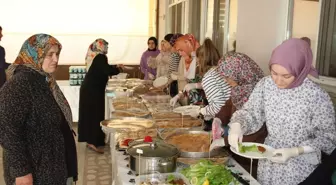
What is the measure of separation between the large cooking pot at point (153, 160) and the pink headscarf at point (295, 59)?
1.63 feet

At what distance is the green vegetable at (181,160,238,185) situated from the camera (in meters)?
1.19

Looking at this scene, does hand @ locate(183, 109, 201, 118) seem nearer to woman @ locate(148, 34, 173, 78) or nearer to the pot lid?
the pot lid

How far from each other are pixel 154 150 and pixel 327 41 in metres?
1.28

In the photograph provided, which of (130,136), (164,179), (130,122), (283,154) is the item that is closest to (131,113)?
(130,122)

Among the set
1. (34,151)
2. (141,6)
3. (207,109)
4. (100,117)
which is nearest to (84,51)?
(141,6)

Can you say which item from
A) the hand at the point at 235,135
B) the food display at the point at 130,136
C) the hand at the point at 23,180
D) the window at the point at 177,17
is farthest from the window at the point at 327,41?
the window at the point at 177,17

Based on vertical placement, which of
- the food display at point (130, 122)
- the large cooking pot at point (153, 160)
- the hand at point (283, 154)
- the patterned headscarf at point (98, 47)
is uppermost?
the patterned headscarf at point (98, 47)

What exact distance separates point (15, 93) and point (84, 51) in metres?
4.78

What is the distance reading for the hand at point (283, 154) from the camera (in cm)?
118

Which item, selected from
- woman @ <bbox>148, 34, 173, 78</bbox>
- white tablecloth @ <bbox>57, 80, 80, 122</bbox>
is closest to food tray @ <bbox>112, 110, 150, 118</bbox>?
woman @ <bbox>148, 34, 173, 78</bbox>

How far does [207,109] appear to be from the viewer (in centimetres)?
187

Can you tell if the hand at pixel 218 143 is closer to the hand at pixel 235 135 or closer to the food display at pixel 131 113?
the hand at pixel 235 135

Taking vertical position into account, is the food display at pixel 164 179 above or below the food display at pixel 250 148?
below

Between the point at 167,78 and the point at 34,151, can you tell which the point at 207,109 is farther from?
the point at 167,78
